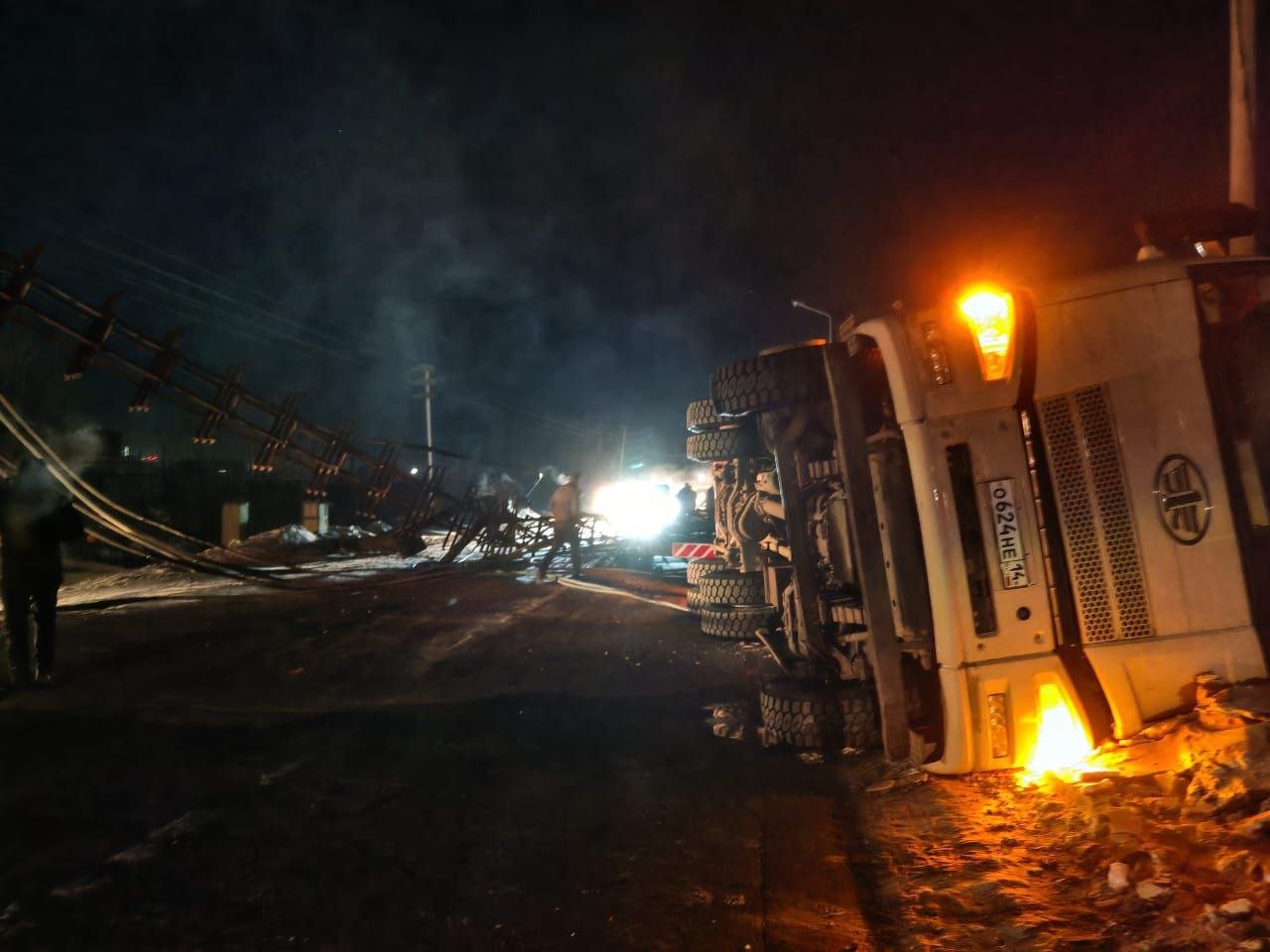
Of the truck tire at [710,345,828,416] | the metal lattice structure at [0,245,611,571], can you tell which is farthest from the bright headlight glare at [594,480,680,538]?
the truck tire at [710,345,828,416]

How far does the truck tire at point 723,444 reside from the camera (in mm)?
6711

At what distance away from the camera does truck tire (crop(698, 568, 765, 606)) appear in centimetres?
729

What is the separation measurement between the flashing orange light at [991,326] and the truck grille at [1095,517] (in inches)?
11.2

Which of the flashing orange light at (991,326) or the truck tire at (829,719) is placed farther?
the truck tire at (829,719)

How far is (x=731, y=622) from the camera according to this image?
23.7 ft

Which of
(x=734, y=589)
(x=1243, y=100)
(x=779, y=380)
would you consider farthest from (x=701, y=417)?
(x=1243, y=100)

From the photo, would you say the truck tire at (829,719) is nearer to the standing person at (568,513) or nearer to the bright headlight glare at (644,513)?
the standing person at (568,513)

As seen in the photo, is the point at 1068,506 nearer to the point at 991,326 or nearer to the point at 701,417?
the point at 991,326

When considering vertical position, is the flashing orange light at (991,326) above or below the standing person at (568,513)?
below

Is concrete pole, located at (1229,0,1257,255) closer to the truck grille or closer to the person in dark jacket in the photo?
the truck grille

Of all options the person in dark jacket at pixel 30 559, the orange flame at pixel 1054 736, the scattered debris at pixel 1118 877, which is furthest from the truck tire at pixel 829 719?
the person in dark jacket at pixel 30 559

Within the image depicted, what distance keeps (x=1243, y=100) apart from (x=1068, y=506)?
21.8ft

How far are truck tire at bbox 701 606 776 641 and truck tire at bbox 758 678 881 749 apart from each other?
8.36ft

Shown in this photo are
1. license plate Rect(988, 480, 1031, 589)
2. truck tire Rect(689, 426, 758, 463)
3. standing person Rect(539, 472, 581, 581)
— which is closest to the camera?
license plate Rect(988, 480, 1031, 589)
